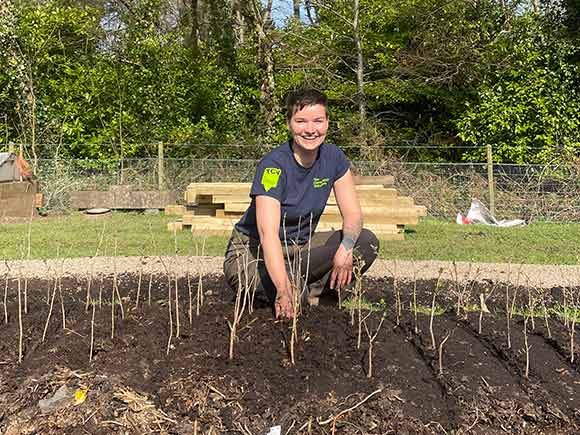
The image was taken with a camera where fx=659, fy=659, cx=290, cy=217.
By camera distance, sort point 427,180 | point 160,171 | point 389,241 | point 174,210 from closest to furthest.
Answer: point 389,241, point 174,210, point 427,180, point 160,171

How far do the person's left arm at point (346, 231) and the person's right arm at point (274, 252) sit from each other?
1.60 feet

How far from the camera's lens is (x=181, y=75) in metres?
15.4

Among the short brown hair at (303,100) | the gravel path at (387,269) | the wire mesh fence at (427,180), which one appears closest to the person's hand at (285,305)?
the short brown hair at (303,100)

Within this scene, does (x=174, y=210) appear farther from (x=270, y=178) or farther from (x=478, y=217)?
(x=270, y=178)

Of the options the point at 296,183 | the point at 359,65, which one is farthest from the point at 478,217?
the point at 296,183

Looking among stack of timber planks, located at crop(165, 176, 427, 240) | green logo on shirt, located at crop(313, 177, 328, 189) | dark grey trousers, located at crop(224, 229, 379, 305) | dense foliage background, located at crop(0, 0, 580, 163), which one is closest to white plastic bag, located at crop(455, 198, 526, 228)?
stack of timber planks, located at crop(165, 176, 427, 240)

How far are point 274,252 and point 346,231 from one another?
0.63 m

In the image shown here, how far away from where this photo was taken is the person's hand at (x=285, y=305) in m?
3.21

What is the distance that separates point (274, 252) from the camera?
3262mm

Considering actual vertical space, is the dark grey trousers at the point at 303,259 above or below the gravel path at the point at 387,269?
above

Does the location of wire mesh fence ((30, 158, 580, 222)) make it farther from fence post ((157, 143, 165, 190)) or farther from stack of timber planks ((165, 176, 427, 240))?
stack of timber planks ((165, 176, 427, 240))

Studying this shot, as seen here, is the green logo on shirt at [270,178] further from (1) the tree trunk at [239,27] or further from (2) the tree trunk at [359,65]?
(1) the tree trunk at [239,27]

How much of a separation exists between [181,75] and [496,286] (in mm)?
11537

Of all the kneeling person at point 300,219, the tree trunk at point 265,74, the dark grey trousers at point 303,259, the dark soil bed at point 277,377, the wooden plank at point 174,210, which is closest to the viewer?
the dark soil bed at point 277,377
